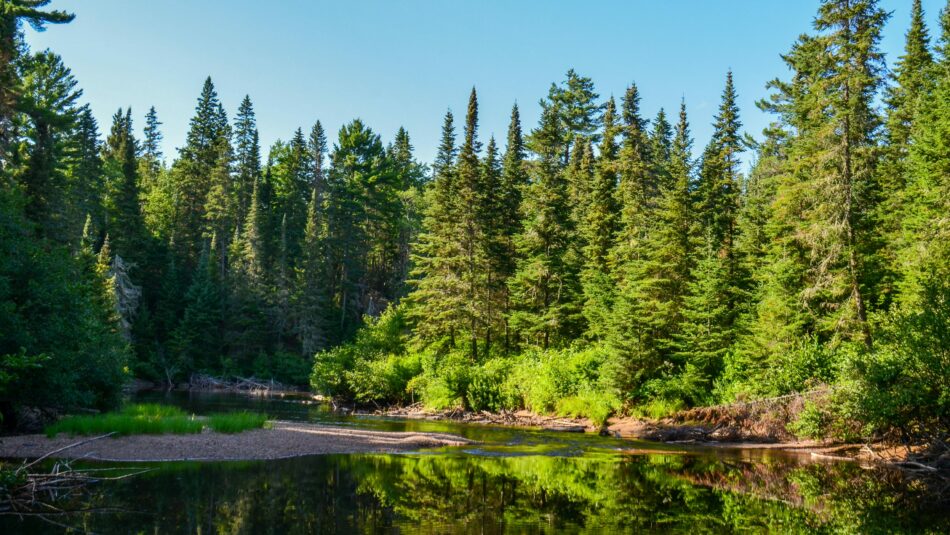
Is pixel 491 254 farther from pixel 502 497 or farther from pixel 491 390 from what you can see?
pixel 502 497

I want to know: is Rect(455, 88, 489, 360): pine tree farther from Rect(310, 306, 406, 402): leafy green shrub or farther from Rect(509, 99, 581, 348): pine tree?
Rect(310, 306, 406, 402): leafy green shrub

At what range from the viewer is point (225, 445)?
2125cm

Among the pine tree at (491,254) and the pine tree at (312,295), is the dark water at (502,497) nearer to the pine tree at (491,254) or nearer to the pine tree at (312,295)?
the pine tree at (491,254)

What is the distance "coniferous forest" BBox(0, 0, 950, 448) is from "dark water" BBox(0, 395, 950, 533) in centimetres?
382

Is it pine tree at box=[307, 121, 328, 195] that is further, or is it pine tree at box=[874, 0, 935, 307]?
pine tree at box=[307, 121, 328, 195]

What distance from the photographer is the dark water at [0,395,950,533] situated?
1262 cm

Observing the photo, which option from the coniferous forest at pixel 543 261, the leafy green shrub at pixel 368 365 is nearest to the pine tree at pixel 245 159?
the coniferous forest at pixel 543 261

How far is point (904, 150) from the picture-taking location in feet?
122

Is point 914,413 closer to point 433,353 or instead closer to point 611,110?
point 433,353

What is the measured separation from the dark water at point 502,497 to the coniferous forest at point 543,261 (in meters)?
3.82

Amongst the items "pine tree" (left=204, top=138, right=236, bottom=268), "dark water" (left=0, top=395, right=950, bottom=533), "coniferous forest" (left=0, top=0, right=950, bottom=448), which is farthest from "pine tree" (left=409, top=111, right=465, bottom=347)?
"pine tree" (left=204, top=138, right=236, bottom=268)

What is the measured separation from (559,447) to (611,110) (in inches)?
1760

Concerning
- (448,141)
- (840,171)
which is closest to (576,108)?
(448,141)

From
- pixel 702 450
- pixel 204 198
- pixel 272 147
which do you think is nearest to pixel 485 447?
pixel 702 450
